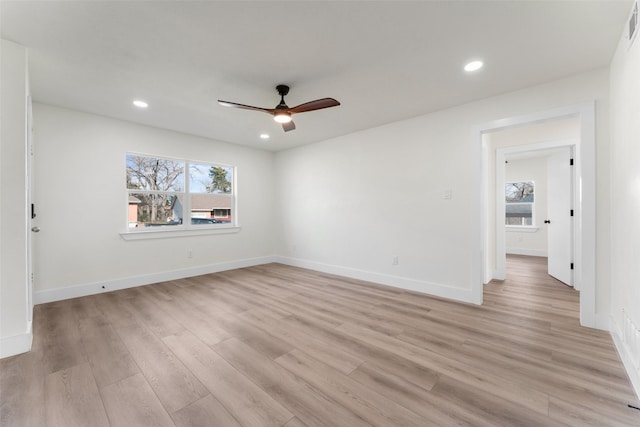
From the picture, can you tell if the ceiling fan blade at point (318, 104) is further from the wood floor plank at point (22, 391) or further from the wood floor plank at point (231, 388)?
the wood floor plank at point (22, 391)

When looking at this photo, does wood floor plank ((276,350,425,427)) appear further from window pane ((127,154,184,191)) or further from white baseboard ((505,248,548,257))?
white baseboard ((505,248,548,257))

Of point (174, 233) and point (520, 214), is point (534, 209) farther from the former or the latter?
point (174, 233)

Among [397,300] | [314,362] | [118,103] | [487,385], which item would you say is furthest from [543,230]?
[118,103]

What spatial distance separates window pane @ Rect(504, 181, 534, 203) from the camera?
7.05 m

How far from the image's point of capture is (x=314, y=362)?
6.55 ft

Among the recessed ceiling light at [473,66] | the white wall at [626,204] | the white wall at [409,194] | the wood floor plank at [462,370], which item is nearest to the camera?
the wood floor plank at [462,370]

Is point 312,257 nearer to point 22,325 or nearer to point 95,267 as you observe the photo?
point 95,267

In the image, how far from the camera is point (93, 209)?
3.68 metres

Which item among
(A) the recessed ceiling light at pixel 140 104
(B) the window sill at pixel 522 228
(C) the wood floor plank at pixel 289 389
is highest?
(A) the recessed ceiling light at pixel 140 104

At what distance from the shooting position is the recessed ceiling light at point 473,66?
2387 mm

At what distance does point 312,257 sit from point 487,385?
3.78 m

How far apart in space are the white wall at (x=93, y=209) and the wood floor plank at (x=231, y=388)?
2337 millimetres

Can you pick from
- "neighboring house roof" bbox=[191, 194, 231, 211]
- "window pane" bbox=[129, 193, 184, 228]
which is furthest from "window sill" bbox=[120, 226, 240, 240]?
"neighboring house roof" bbox=[191, 194, 231, 211]

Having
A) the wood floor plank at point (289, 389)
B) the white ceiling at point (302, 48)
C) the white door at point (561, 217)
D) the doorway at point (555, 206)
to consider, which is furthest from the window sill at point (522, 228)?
the wood floor plank at point (289, 389)
